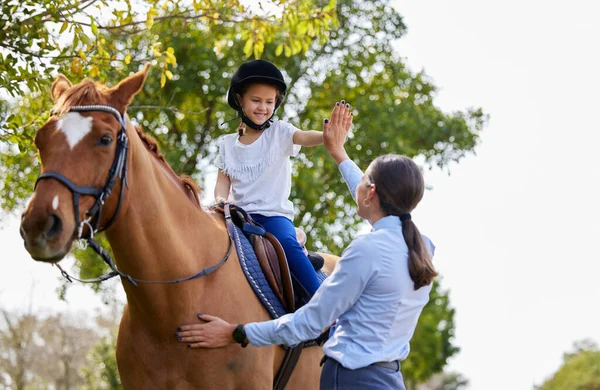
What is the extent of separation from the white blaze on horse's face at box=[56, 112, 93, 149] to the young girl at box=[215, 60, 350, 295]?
5.74 ft

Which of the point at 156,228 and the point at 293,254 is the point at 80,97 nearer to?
the point at 156,228

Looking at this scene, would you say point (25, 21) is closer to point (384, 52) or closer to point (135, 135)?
point (135, 135)

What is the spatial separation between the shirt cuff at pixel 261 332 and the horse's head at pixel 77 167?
90 centimetres

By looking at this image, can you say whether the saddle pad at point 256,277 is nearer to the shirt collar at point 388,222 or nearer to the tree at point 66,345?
the shirt collar at point 388,222

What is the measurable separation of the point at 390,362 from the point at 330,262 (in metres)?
2.91

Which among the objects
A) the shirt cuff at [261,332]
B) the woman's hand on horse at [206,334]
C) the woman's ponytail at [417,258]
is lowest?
the shirt cuff at [261,332]

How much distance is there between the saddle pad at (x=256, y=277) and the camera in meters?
5.09

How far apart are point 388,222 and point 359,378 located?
733mm

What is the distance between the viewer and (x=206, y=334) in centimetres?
459

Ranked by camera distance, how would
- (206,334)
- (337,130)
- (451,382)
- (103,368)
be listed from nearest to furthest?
(206,334), (337,130), (103,368), (451,382)

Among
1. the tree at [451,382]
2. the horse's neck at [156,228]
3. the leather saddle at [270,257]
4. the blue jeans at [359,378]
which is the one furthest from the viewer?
the tree at [451,382]

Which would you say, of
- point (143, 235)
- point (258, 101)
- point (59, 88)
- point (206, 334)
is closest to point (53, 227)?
point (143, 235)

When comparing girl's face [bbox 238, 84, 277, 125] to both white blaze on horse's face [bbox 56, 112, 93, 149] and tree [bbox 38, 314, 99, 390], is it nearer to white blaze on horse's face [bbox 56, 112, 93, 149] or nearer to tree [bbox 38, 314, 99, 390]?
white blaze on horse's face [bbox 56, 112, 93, 149]

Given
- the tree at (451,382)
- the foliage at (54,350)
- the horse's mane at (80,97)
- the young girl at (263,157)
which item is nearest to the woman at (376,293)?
the horse's mane at (80,97)
